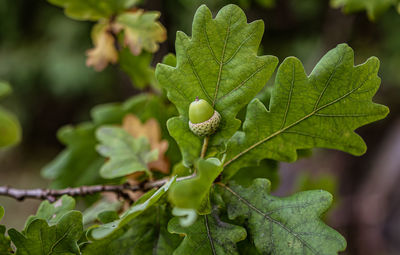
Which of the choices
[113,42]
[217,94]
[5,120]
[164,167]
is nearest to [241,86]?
[217,94]

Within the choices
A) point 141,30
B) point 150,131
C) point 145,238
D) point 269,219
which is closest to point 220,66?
point 269,219

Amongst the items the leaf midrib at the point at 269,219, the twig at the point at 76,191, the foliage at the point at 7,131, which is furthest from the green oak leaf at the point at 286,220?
the foliage at the point at 7,131

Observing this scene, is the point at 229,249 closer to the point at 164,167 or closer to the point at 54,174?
the point at 164,167

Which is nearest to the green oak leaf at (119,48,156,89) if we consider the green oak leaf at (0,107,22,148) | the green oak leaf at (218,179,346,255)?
the green oak leaf at (0,107,22,148)

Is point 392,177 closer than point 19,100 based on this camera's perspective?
Yes

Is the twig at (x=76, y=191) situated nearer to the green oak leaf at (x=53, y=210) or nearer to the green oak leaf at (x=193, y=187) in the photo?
the green oak leaf at (x=53, y=210)
